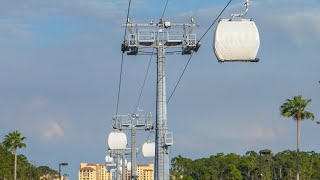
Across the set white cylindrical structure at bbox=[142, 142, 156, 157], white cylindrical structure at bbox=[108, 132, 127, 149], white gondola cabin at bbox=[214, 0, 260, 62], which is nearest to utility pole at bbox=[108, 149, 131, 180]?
white cylindrical structure at bbox=[108, 132, 127, 149]

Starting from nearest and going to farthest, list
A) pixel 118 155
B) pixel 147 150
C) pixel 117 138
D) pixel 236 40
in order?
pixel 236 40 < pixel 147 150 < pixel 117 138 < pixel 118 155

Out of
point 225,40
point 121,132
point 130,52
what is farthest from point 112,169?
point 225,40

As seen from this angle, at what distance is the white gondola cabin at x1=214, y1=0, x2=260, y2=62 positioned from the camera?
3166 cm

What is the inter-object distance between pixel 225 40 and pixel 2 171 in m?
149

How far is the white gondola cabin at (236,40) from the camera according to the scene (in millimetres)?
31656

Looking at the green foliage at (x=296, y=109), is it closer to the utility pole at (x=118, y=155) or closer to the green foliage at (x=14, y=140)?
the utility pole at (x=118, y=155)

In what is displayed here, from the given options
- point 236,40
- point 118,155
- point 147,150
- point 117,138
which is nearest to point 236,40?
point 236,40

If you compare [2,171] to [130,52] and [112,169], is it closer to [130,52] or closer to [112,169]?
[112,169]

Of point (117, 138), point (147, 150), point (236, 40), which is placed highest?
point (117, 138)

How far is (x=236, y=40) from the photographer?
104 feet

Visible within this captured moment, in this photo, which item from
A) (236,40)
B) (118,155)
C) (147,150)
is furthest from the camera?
(118,155)

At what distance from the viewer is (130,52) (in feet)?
173

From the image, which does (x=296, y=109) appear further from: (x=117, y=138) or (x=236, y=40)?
(x=236, y=40)

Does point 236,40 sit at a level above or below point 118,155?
below
